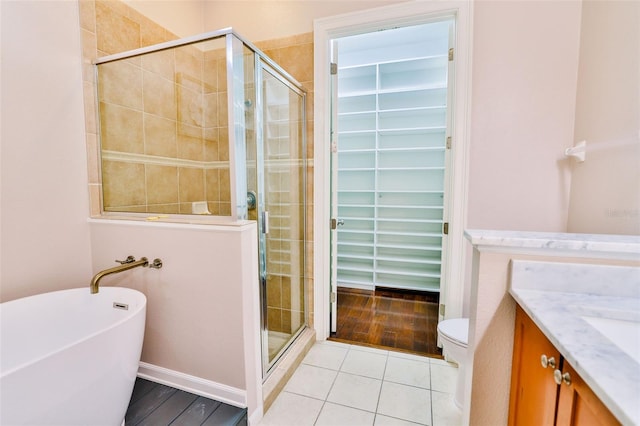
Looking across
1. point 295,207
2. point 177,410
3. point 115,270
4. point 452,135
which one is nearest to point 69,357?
point 115,270

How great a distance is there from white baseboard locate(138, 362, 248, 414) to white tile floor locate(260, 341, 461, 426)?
0.66 ft

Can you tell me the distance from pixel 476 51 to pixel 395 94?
155cm

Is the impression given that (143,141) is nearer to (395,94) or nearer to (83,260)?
(83,260)

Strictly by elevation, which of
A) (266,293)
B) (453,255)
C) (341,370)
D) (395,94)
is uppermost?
(395,94)

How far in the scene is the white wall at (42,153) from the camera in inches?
54.1

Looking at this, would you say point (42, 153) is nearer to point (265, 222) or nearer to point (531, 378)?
point (265, 222)

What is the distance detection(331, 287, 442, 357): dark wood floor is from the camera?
2320 millimetres

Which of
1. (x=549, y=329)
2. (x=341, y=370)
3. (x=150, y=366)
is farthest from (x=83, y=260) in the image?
(x=549, y=329)

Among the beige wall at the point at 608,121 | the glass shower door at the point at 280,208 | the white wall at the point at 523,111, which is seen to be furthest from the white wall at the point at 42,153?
the beige wall at the point at 608,121

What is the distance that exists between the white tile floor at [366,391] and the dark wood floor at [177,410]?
204mm

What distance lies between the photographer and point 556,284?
0.92 meters

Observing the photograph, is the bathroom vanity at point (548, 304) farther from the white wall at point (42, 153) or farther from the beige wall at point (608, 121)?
the white wall at point (42, 153)

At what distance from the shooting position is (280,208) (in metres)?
2.04

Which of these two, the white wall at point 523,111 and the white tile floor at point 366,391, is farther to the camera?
the white wall at point 523,111
